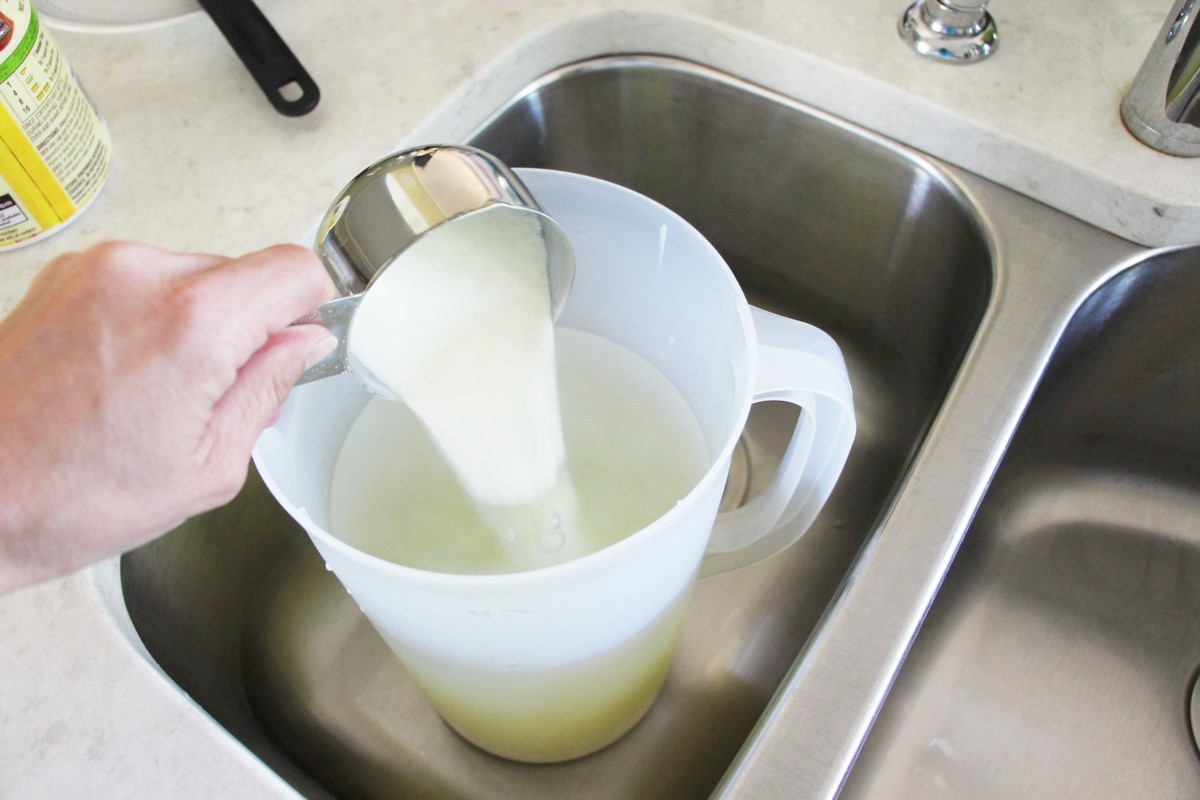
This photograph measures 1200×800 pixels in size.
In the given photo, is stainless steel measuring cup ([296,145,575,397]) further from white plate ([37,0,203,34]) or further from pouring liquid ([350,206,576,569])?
white plate ([37,0,203,34])

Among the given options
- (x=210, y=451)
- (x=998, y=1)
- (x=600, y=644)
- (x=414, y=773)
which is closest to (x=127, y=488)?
(x=210, y=451)

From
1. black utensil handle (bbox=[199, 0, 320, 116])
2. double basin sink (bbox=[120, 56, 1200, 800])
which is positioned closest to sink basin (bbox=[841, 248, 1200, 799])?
double basin sink (bbox=[120, 56, 1200, 800])

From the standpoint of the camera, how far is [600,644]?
0.42 metres

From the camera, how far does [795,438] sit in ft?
1.52

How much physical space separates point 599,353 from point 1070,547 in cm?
38

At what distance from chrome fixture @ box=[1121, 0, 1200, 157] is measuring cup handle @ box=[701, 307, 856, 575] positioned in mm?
253

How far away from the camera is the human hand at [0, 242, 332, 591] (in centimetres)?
31

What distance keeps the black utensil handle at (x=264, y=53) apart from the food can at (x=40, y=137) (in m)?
0.10

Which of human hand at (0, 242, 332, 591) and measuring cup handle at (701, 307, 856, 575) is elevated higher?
human hand at (0, 242, 332, 591)

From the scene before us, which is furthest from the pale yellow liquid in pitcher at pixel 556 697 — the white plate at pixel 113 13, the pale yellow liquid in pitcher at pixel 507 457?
the white plate at pixel 113 13

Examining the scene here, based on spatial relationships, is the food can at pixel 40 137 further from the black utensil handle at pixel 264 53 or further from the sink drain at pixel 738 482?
the sink drain at pixel 738 482

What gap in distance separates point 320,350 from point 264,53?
330 mm

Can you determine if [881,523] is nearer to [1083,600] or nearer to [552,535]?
[552,535]

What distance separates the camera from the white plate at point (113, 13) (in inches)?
25.3
